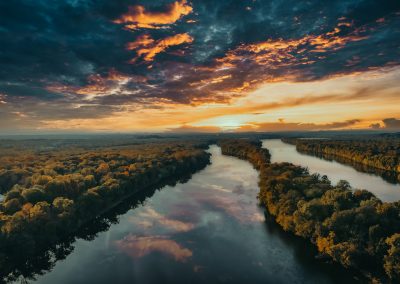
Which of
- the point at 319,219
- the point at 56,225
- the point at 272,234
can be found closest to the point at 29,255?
the point at 56,225

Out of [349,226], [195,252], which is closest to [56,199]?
[195,252]

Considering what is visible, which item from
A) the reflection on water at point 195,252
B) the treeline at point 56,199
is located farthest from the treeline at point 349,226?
the treeline at point 56,199

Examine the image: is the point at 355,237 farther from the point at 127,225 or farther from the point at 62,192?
the point at 62,192

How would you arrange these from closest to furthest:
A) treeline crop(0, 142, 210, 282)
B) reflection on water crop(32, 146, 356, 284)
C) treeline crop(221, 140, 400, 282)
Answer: treeline crop(221, 140, 400, 282) < reflection on water crop(32, 146, 356, 284) < treeline crop(0, 142, 210, 282)

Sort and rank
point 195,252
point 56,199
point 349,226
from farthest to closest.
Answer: point 56,199 < point 195,252 < point 349,226

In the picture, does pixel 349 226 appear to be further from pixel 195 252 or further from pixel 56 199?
pixel 56 199

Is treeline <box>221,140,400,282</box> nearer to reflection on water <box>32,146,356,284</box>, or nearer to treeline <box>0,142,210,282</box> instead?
reflection on water <box>32,146,356,284</box>

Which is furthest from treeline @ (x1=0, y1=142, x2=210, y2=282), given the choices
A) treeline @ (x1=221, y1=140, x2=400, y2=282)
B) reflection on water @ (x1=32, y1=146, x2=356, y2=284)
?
treeline @ (x1=221, y1=140, x2=400, y2=282)

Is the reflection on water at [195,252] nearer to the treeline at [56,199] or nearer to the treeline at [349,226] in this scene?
the treeline at [349,226]

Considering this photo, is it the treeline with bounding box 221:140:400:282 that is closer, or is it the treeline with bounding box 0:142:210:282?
the treeline with bounding box 221:140:400:282
